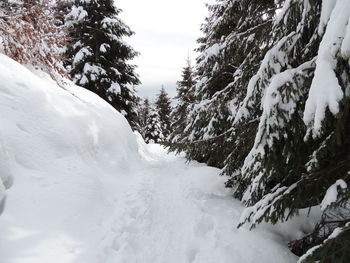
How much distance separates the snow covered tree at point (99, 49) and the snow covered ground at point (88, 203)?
624cm

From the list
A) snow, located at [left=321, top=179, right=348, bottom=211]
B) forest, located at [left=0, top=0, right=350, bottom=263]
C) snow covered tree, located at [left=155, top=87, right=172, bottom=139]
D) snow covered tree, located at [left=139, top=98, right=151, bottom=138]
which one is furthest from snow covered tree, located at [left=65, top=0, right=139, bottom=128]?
snow covered tree, located at [left=155, top=87, right=172, bottom=139]

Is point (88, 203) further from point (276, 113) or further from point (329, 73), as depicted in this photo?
point (329, 73)

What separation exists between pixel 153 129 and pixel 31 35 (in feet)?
97.2

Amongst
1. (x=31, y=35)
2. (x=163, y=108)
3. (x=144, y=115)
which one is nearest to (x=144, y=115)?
(x=144, y=115)

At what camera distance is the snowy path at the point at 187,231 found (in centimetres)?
359

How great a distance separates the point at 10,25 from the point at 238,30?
4763 mm

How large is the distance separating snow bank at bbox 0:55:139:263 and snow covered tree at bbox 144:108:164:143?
27.9 m

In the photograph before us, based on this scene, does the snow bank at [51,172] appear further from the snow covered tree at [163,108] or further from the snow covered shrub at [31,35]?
the snow covered tree at [163,108]

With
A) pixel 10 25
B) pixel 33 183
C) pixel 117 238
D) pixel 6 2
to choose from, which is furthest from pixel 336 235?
pixel 6 2

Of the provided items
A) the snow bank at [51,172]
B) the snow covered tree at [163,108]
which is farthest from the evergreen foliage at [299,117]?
the snow covered tree at [163,108]

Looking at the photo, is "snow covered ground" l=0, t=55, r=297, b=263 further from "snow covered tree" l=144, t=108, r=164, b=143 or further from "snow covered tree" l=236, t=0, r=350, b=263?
"snow covered tree" l=144, t=108, r=164, b=143

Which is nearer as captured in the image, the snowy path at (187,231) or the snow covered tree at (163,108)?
the snowy path at (187,231)

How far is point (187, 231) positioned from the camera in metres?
4.27

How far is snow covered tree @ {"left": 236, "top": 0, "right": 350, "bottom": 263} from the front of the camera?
208cm
